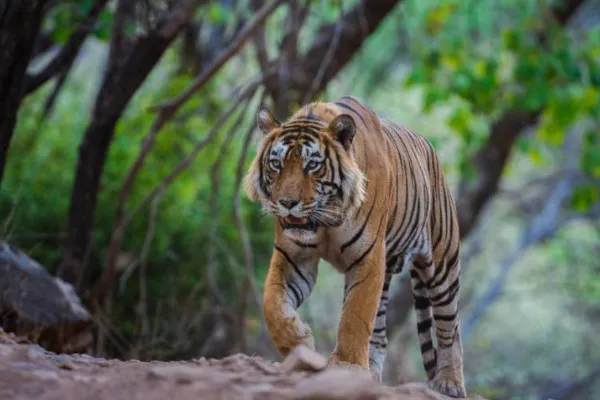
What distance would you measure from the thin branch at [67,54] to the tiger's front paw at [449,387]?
4.44 m

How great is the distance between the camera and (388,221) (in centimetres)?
596

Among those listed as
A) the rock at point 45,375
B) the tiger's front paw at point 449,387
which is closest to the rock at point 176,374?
the rock at point 45,375

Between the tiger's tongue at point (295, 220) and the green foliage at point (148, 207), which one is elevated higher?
the green foliage at point (148, 207)

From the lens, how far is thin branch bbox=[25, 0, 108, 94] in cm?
901

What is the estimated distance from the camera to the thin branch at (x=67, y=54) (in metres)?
9.01

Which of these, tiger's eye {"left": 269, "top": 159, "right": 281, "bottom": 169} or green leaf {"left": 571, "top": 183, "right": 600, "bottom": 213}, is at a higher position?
green leaf {"left": 571, "top": 183, "right": 600, "bottom": 213}

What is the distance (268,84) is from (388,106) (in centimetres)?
1154

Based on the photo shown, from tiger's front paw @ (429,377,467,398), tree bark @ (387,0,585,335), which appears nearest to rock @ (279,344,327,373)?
tiger's front paw @ (429,377,467,398)

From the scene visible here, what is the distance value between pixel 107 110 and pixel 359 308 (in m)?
4.10

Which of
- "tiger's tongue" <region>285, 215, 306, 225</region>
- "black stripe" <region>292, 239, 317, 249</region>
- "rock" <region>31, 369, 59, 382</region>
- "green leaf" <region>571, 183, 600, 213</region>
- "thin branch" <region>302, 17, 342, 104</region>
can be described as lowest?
"rock" <region>31, 369, 59, 382</region>

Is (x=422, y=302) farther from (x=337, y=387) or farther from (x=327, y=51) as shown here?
(x=327, y=51)

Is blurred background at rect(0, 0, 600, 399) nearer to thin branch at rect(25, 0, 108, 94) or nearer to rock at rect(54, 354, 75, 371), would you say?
thin branch at rect(25, 0, 108, 94)

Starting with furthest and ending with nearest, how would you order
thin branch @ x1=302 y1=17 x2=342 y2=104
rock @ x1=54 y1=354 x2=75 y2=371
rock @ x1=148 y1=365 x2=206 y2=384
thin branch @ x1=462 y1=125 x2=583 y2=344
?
1. thin branch @ x1=462 y1=125 x2=583 y2=344
2. thin branch @ x1=302 y1=17 x2=342 y2=104
3. rock @ x1=54 y1=354 x2=75 y2=371
4. rock @ x1=148 y1=365 x2=206 y2=384

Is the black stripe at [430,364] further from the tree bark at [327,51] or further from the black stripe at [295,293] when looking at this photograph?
the tree bark at [327,51]
